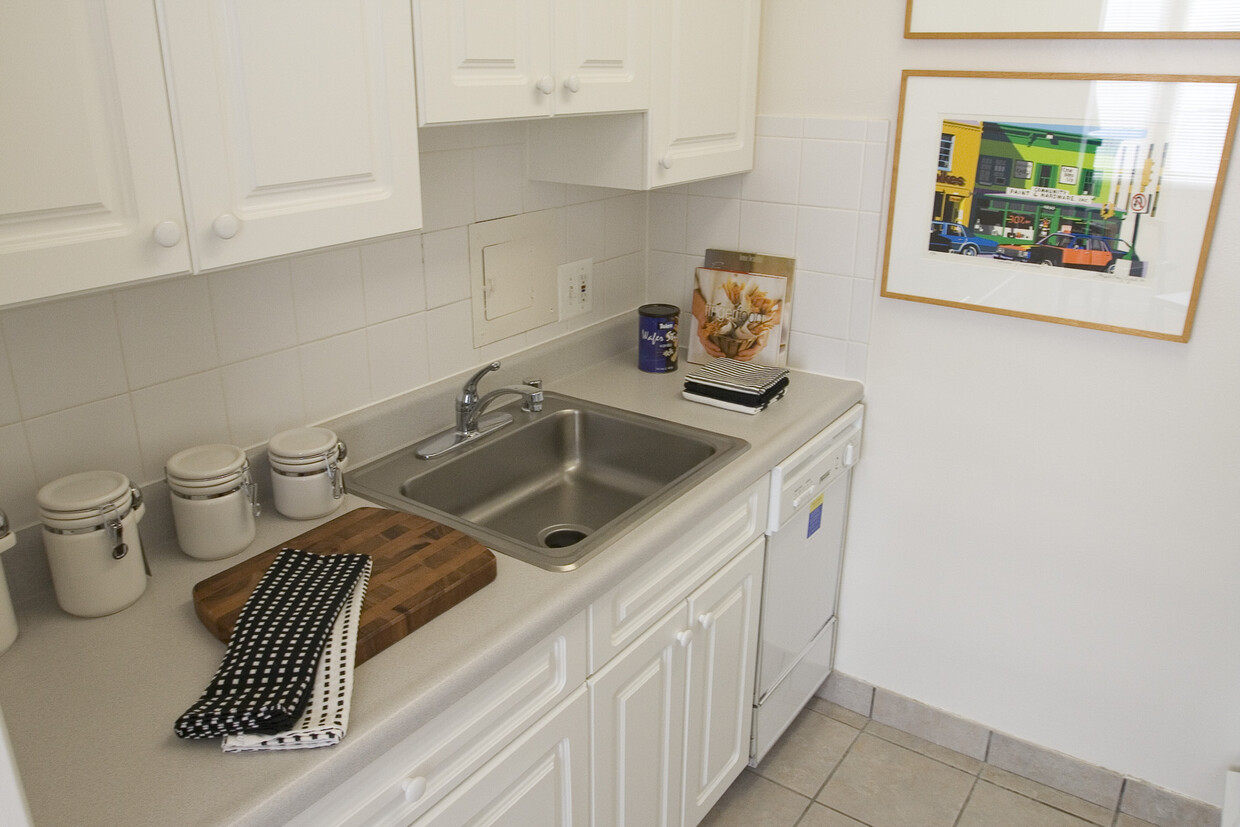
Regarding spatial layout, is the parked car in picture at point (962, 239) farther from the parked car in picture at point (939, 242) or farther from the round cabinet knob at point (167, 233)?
the round cabinet knob at point (167, 233)

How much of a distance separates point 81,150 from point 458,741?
2.67ft

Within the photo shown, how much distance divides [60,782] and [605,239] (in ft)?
5.29

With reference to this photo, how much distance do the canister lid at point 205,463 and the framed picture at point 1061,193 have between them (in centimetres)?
142

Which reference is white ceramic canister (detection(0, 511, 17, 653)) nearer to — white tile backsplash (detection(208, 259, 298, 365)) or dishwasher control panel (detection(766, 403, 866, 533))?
white tile backsplash (detection(208, 259, 298, 365))

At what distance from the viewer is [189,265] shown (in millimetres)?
1097

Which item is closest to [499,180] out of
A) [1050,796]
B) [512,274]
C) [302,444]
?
[512,274]

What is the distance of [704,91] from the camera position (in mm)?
1940

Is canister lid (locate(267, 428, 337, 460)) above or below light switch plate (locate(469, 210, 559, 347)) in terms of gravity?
below

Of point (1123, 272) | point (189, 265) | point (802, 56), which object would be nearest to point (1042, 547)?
point (1123, 272)

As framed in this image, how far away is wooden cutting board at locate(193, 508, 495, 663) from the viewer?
1231 millimetres

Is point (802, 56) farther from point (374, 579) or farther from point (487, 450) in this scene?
point (374, 579)

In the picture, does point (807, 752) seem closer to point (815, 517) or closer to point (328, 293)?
point (815, 517)

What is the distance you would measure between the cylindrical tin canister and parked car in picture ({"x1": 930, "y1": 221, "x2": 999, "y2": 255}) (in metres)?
0.61

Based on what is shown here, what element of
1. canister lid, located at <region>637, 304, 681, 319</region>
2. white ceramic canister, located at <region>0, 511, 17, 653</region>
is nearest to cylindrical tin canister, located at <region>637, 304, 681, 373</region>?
canister lid, located at <region>637, 304, 681, 319</region>
